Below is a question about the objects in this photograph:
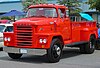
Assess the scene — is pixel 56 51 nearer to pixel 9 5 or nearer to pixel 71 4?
pixel 71 4

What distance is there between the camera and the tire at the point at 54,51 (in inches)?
538

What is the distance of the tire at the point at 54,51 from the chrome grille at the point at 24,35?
91 centimetres

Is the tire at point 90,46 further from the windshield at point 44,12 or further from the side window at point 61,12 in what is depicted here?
the windshield at point 44,12

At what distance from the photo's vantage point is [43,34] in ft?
44.6

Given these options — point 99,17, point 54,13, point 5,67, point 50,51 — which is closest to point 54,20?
point 54,13

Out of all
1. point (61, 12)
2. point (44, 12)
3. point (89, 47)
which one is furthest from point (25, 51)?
point (89, 47)

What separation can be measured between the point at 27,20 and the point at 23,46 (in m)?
1.12

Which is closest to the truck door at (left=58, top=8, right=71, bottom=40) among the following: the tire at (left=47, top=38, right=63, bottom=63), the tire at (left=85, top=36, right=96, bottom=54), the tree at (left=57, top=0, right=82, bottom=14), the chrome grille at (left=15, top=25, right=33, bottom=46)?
the tire at (left=47, top=38, right=63, bottom=63)

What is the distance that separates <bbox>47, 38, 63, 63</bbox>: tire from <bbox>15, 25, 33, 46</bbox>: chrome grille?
0.91 metres

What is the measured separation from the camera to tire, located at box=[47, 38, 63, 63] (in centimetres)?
1366

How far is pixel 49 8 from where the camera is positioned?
49.4 ft

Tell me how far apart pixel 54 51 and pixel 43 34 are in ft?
3.13

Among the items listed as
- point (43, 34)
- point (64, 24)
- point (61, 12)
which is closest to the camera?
point (43, 34)

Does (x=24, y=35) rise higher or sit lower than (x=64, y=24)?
lower
